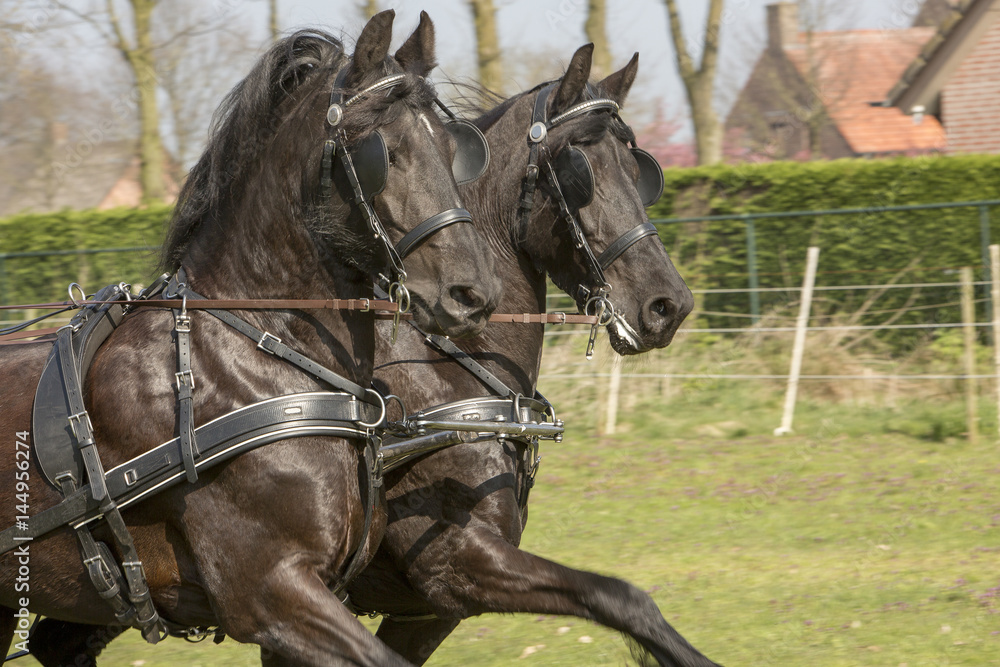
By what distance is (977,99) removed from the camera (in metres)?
15.2

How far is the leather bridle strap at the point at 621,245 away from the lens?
3.63 metres

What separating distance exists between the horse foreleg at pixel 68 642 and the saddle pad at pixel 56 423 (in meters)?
1.11

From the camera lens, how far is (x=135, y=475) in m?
2.57

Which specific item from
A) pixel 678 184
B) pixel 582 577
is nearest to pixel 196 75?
pixel 678 184

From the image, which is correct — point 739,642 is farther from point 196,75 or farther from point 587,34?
point 196,75

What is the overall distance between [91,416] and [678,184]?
886cm

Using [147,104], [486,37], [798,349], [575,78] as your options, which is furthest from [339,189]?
[147,104]

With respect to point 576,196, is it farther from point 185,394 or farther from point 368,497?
→ point 185,394

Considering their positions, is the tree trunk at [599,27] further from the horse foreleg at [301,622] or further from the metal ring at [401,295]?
the horse foreleg at [301,622]

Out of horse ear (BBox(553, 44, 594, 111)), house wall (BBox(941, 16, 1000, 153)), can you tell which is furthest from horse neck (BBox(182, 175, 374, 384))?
house wall (BBox(941, 16, 1000, 153))

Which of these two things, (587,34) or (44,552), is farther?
(587,34)

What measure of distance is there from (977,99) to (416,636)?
1457 centimetres

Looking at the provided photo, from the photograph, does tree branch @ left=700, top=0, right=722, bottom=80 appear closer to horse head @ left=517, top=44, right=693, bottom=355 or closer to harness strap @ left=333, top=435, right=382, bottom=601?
horse head @ left=517, top=44, right=693, bottom=355

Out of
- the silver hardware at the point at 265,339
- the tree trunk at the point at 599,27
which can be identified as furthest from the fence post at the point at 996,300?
the silver hardware at the point at 265,339
